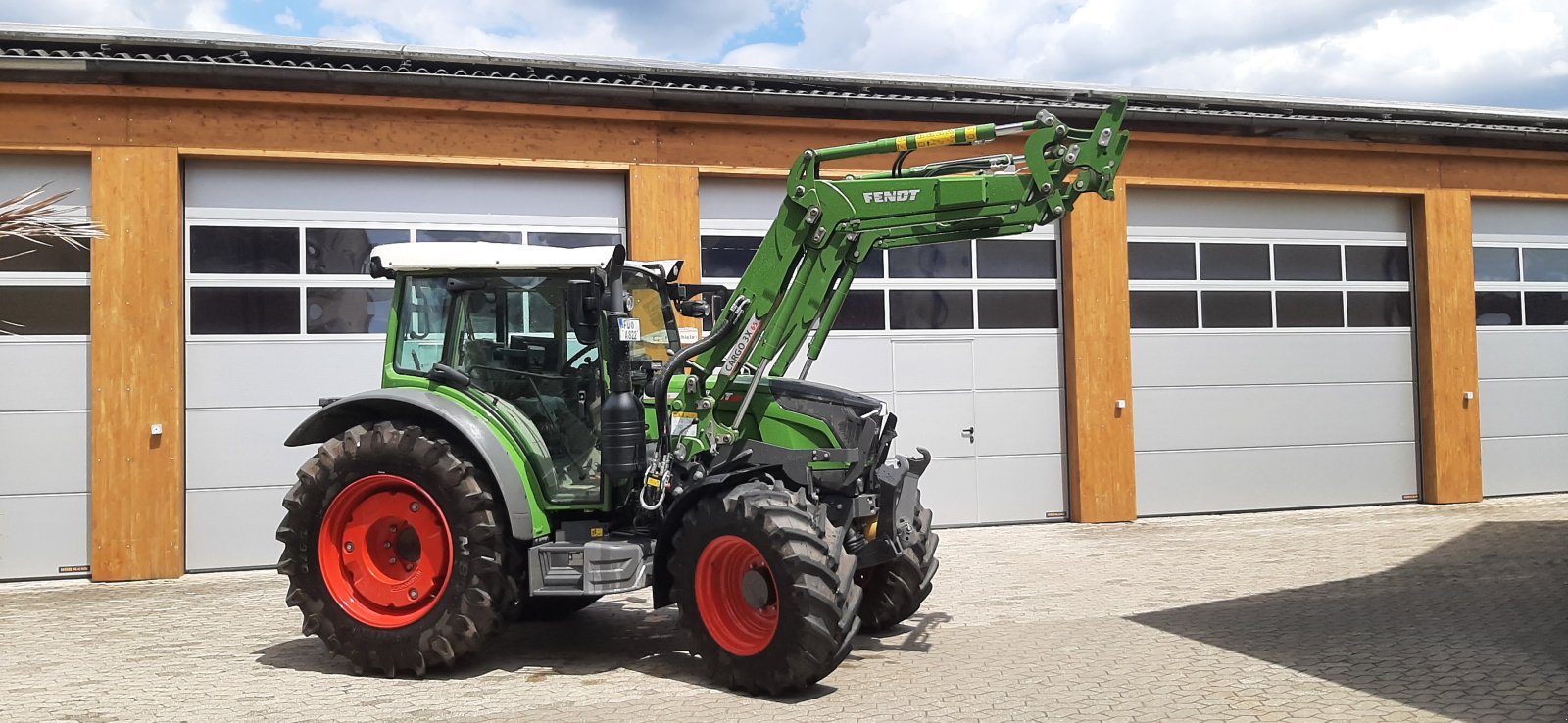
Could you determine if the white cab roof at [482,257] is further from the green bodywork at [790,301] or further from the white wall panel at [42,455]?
the white wall panel at [42,455]

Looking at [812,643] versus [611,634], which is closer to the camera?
[812,643]

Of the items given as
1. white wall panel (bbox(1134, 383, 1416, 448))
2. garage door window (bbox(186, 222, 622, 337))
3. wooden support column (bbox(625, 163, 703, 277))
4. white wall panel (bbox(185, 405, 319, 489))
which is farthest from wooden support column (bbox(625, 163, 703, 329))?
white wall panel (bbox(1134, 383, 1416, 448))

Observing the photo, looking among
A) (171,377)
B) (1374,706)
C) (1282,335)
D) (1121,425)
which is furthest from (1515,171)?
(171,377)

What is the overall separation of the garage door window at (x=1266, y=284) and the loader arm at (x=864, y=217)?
7771 millimetres

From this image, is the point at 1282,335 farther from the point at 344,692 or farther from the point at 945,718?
the point at 344,692

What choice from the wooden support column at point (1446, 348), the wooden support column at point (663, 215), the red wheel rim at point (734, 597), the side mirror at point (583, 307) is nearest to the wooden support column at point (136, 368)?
the wooden support column at point (663, 215)

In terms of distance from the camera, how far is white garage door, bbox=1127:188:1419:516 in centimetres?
1427

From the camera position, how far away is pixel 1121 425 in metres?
13.8

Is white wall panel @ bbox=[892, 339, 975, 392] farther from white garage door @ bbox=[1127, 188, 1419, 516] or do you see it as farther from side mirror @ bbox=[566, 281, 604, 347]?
side mirror @ bbox=[566, 281, 604, 347]

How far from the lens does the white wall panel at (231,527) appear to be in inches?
449

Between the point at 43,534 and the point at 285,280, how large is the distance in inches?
124

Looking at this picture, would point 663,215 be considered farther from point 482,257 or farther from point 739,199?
point 482,257

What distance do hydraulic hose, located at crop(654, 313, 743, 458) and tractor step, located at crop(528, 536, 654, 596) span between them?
2.17 ft

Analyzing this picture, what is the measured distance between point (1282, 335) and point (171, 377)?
12409 millimetres
